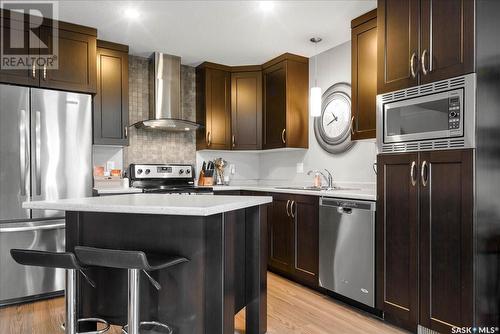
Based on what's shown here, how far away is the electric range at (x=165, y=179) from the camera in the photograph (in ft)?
12.1

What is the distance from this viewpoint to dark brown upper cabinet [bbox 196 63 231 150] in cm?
427

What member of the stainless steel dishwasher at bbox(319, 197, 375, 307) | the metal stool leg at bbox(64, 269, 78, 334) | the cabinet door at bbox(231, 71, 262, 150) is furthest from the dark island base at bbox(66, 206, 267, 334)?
the cabinet door at bbox(231, 71, 262, 150)

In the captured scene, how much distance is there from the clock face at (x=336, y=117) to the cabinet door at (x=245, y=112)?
91 centimetres

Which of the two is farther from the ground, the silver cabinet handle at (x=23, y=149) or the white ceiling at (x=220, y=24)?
the white ceiling at (x=220, y=24)

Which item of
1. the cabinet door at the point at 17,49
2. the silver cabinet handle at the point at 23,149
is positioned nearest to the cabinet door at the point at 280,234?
the silver cabinet handle at the point at 23,149

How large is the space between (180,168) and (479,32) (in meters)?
3.23

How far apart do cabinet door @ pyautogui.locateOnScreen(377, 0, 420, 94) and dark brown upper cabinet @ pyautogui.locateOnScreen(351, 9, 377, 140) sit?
377 millimetres

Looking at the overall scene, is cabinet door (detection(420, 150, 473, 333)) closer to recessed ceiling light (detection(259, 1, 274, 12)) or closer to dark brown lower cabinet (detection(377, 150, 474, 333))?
dark brown lower cabinet (detection(377, 150, 474, 333))

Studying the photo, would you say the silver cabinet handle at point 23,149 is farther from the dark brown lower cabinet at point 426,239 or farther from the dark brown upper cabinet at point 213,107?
the dark brown lower cabinet at point 426,239

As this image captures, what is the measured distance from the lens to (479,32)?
196cm

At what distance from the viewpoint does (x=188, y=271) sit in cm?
178

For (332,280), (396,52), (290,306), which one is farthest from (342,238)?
(396,52)

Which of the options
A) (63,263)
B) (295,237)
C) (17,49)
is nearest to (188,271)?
(63,263)

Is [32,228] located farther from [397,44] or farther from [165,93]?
[397,44]
